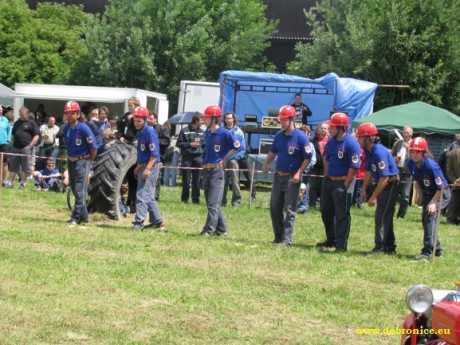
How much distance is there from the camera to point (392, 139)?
2712 centimetres

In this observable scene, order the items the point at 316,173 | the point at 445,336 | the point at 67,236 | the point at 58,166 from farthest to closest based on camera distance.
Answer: the point at 58,166, the point at 316,173, the point at 67,236, the point at 445,336

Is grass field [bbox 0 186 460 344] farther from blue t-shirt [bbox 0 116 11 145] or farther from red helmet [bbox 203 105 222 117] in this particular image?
blue t-shirt [bbox 0 116 11 145]

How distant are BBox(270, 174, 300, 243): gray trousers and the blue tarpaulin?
40.4 ft

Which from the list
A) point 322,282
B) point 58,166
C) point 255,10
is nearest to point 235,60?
point 255,10

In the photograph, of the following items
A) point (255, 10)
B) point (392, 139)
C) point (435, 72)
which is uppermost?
point (255, 10)

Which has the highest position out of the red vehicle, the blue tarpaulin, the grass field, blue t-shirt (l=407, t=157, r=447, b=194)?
the blue tarpaulin

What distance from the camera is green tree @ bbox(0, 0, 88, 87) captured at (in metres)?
41.8

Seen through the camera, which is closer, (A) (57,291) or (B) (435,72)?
(A) (57,291)

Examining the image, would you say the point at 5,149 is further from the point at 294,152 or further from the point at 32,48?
the point at 32,48

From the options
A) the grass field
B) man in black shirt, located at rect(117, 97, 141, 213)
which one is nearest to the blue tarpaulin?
man in black shirt, located at rect(117, 97, 141, 213)

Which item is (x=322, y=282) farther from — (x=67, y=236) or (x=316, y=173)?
(x=316, y=173)

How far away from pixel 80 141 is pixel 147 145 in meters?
1.05

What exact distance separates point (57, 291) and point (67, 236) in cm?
404

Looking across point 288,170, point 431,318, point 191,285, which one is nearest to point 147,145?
point 288,170
